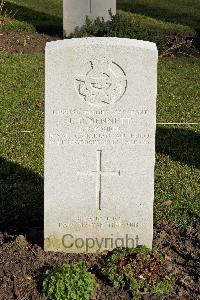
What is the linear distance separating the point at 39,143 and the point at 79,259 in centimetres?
301

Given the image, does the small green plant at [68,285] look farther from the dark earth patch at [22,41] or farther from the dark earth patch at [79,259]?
the dark earth patch at [22,41]

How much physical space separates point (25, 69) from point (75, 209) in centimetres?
681

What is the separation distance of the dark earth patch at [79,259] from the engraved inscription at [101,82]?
128cm

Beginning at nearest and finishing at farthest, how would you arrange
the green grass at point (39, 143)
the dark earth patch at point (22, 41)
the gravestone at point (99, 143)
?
the gravestone at point (99, 143), the green grass at point (39, 143), the dark earth patch at point (22, 41)

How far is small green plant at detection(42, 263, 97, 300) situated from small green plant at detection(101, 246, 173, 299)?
20 cm

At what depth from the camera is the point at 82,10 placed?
13344mm

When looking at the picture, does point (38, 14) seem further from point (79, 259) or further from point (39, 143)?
point (79, 259)

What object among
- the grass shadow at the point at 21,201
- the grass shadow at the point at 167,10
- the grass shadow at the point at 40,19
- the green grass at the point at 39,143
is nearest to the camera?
the grass shadow at the point at 21,201

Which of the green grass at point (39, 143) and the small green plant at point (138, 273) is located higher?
the green grass at point (39, 143)

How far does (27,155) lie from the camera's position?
754 centimetres

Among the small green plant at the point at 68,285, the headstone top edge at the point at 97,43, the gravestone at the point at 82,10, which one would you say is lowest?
the small green plant at the point at 68,285

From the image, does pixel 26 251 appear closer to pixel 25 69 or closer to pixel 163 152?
pixel 163 152

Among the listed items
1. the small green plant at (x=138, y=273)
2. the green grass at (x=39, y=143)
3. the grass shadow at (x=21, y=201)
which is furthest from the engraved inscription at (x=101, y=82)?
the green grass at (x=39, y=143)

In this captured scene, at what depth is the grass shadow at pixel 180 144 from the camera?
7.60m
